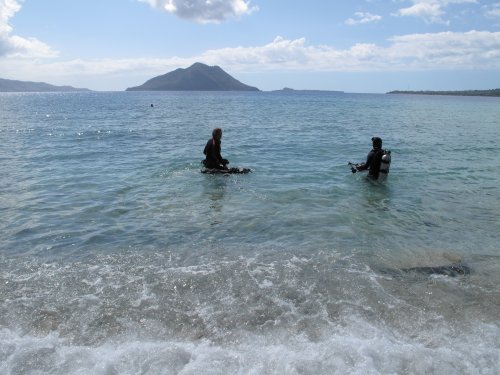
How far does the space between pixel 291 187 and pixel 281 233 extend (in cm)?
541

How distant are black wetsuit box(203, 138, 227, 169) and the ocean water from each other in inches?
41.4

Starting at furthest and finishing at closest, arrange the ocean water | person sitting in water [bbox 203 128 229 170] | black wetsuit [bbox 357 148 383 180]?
person sitting in water [bbox 203 128 229 170] → black wetsuit [bbox 357 148 383 180] → the ocean water

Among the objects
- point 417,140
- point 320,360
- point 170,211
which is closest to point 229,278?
point 320,360

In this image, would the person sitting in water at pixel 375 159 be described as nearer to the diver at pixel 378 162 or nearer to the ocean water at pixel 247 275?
the diver at pixel 378 162

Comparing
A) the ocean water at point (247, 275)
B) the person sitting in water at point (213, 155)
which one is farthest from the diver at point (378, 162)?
the person sitting in water at point (213, 155)

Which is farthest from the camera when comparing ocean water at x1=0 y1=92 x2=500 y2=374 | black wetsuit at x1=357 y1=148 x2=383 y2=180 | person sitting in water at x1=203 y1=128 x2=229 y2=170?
person sitting in water at x1=203 y1=128 x2=229 y2=170

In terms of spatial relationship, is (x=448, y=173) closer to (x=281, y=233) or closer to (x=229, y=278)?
(x=281, y=233)

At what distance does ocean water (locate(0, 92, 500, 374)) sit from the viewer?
5.64 meters

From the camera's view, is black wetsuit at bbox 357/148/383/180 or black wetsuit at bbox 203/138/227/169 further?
black wetsuit at bbox 203/138/227/169

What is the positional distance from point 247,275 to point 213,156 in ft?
33.3

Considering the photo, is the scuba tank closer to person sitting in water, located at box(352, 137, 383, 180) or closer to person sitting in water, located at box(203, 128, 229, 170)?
person sitting in water, located at box(352, 137, 383, 180)

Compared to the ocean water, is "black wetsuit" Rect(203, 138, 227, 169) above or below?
above

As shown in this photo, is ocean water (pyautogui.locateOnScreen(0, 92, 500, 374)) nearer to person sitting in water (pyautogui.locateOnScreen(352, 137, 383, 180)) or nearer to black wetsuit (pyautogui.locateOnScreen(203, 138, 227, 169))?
person sitting in water (pyautogui.locateOnScreen(352, 137, 383, 180))

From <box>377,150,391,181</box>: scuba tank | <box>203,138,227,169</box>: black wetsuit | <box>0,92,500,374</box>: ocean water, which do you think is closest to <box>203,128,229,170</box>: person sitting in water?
<box>203,138,227,169</box>: black wetsuit
